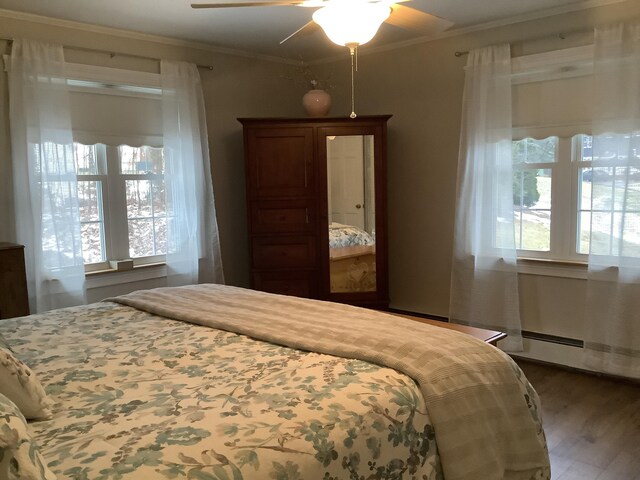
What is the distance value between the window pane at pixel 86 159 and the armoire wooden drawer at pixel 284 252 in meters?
1.28

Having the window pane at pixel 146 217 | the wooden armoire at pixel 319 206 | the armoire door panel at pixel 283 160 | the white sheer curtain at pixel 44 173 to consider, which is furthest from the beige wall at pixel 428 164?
the white sheer curtain at pixel 44 173

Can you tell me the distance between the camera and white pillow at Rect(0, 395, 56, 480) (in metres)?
0.96

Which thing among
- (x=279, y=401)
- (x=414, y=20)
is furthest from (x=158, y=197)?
(x=279, y=401)

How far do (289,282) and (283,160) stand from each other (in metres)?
0.95

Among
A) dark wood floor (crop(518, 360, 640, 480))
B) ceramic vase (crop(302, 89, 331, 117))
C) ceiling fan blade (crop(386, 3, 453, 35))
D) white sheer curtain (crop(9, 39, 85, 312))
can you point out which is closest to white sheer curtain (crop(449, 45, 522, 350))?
dark wood floor (crop(518, 360, 640, 480))

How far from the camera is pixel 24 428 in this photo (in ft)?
3.52

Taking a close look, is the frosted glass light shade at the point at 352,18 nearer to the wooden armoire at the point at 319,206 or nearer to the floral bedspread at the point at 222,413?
the floral bedspread at the point at 222,413

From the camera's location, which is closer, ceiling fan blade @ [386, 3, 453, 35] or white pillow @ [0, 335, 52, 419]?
white pillow @ [0, 335, 52, 419]

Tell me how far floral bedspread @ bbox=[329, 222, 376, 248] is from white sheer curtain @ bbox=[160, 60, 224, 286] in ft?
3.16

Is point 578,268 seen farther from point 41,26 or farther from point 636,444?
point 41,26

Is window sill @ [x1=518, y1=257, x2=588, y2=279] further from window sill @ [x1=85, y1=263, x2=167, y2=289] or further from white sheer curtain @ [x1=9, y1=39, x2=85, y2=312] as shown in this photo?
white sheer curtain @ [x1=9, y1=39, x2=85, y2=312]

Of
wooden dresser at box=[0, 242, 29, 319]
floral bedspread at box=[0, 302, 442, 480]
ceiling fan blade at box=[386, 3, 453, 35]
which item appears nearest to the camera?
floral bedspread at box=[0, 302, 442, 480]

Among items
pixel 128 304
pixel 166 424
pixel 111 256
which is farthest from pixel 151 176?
pixel 166 424

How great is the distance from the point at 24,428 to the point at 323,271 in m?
3.39
